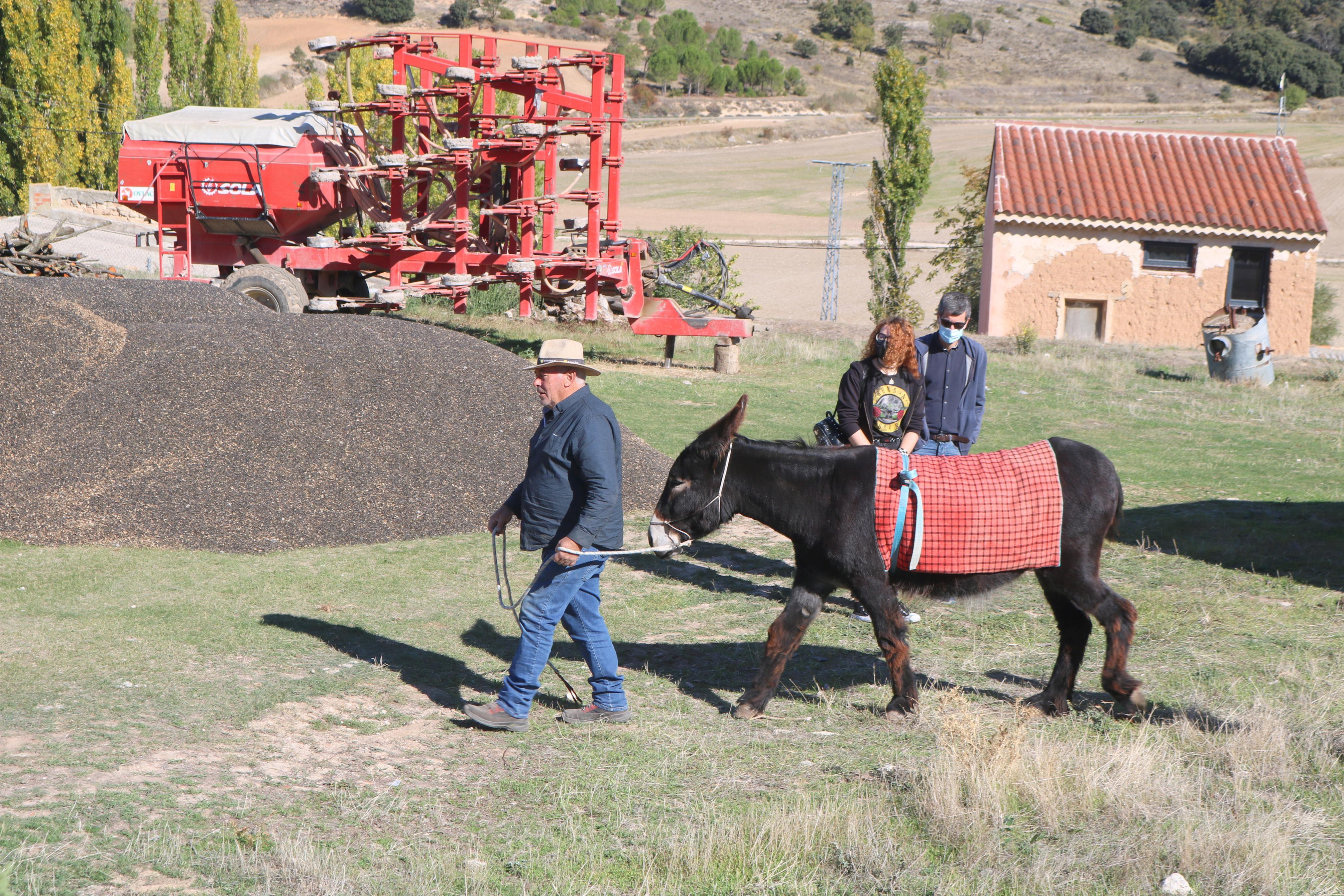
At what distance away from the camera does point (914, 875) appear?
162 inches

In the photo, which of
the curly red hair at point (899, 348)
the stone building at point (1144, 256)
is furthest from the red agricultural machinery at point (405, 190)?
the stone building at point (1144, 256)

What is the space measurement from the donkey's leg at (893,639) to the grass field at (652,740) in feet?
0.38

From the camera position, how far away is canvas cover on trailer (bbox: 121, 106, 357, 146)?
54.8 ft

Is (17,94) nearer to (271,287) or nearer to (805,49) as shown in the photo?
(271,287)

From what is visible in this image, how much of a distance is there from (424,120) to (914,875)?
22113 millimetres

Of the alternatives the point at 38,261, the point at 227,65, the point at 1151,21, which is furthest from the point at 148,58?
the point at 1151,21

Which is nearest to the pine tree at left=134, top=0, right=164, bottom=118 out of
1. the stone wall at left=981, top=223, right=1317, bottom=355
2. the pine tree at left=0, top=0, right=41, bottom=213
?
the pine tree at left=0, top=0, right=41, bottom=213

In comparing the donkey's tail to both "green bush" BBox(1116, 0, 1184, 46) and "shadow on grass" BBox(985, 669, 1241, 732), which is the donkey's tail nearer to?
"shadow on grass" BBox(985, 669, 1241, 732)

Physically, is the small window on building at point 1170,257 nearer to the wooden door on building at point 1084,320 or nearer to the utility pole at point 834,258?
the wooden door on building at point 1084,320

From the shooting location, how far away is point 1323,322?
29922 mm

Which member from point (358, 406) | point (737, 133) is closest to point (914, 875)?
point (358, 406)

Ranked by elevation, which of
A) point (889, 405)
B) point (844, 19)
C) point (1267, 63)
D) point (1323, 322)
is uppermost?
point (844, 19)

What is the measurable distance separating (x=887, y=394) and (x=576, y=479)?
2392 mm

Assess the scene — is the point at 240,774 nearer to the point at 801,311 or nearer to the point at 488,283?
the point at 488,283
